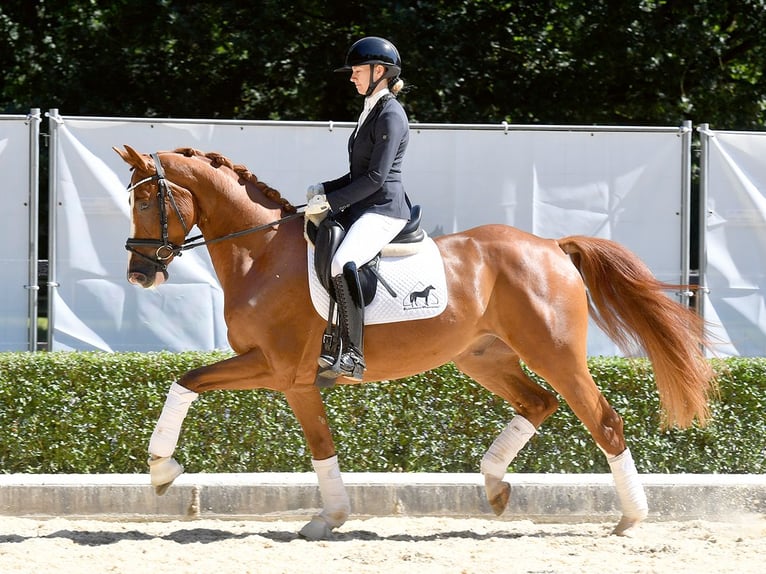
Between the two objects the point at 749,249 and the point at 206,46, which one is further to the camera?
the point at 206,46

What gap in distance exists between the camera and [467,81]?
45.0 feet

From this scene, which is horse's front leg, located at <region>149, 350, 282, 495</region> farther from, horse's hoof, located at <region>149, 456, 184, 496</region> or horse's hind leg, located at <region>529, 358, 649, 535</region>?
horse's hind leg, located at <region>529, 358, 649, 535</region>

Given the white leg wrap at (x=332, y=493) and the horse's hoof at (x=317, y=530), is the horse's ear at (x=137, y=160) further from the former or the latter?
the horse's hoof at (x=317, y=530)

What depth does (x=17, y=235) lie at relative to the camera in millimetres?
8211

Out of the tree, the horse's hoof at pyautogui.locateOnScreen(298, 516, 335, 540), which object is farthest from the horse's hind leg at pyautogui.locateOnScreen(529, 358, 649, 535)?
the tree

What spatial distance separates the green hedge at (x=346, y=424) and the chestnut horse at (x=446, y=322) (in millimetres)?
728

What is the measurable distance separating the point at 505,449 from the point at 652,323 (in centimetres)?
116

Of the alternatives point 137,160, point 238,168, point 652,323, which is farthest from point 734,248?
point 137,160

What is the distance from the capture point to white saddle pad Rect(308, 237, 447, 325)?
19.0ft

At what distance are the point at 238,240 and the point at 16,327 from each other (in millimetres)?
3122

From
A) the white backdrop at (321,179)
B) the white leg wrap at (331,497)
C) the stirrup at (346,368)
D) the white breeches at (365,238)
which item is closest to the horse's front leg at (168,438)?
the stirrup at (346,368)

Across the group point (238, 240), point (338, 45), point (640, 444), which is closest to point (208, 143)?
point (238, 240)

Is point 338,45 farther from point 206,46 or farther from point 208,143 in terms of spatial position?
point 208,143

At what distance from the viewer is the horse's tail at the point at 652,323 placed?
627cm
